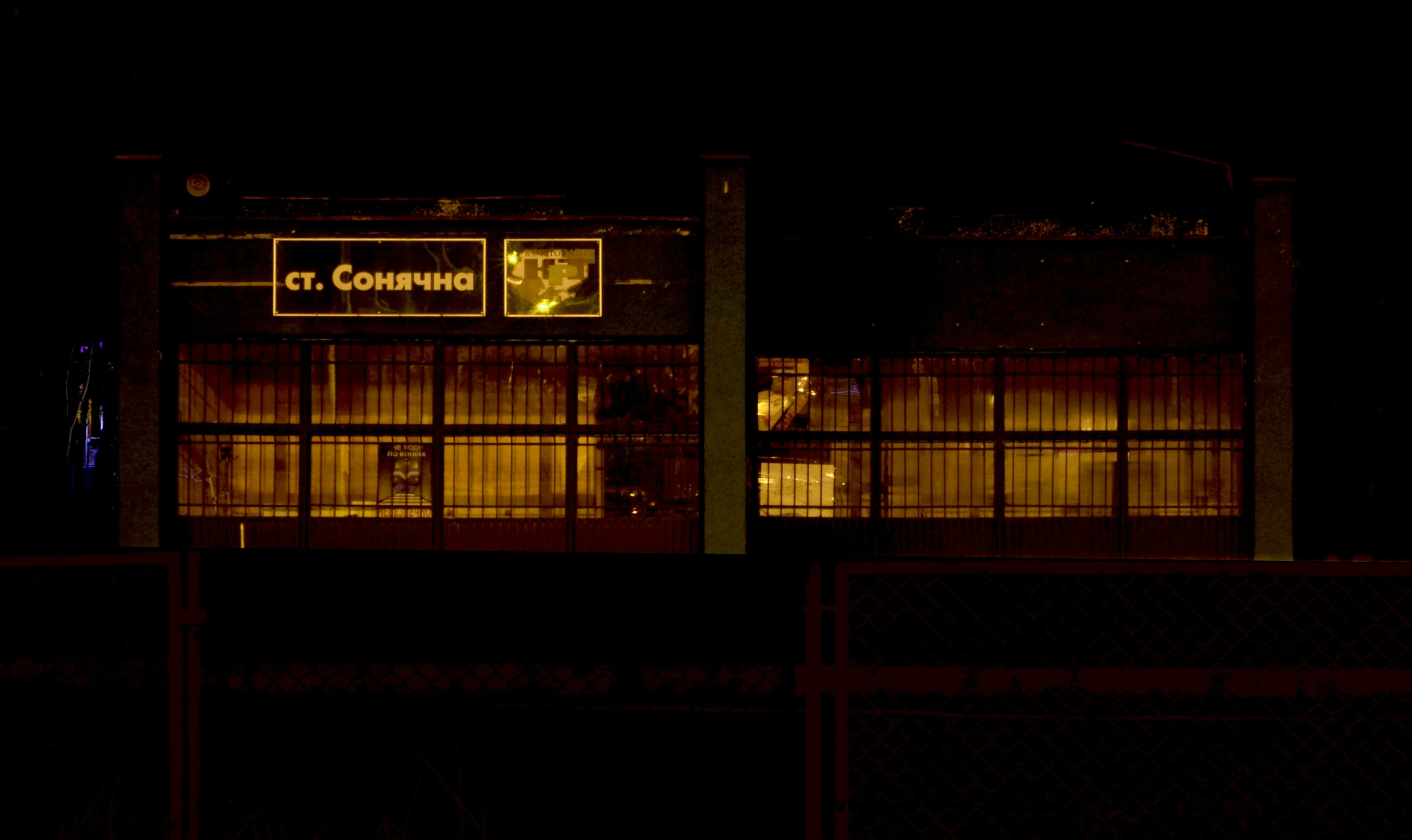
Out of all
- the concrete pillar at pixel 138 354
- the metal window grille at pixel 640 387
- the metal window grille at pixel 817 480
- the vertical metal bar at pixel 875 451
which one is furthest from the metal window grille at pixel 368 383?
the vertical metal bar at pixel 875 451

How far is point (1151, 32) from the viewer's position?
911cm

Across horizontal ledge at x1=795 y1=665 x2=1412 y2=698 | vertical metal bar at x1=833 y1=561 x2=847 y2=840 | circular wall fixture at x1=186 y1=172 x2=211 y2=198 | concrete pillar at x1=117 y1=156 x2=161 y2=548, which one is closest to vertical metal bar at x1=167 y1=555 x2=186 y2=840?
horizontal ledge at x1=795 y1=665 x2=1412 y2=698

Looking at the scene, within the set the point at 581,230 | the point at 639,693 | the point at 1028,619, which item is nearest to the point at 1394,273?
the point at 1028,619

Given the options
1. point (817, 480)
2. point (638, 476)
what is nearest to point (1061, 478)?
point (817, 480)

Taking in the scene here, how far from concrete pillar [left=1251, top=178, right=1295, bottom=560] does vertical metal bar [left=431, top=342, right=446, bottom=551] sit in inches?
338

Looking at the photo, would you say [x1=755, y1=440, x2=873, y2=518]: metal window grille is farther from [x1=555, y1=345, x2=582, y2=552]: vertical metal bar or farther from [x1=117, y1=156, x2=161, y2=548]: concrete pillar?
[x1=117, y1=156, x2=161, y2=548]: concrete pillar

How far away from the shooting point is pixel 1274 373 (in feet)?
30.5

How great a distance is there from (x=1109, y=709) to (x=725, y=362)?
4.97m

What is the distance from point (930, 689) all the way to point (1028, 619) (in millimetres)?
4120

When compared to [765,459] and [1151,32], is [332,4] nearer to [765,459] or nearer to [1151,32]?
[765,459]

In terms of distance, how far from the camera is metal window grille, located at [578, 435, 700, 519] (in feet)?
31.4

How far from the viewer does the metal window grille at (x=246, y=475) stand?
9.60 meters

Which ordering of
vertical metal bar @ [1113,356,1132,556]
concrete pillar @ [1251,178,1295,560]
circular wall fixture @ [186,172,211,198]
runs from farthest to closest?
vertical metal bar @ [1113,356,1132,556] < circular wall fixture @ [186,172,211,198] < concrete pillar @ [1251,178,1295,560]

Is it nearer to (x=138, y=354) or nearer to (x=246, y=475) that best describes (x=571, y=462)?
(x=246, y=475)
